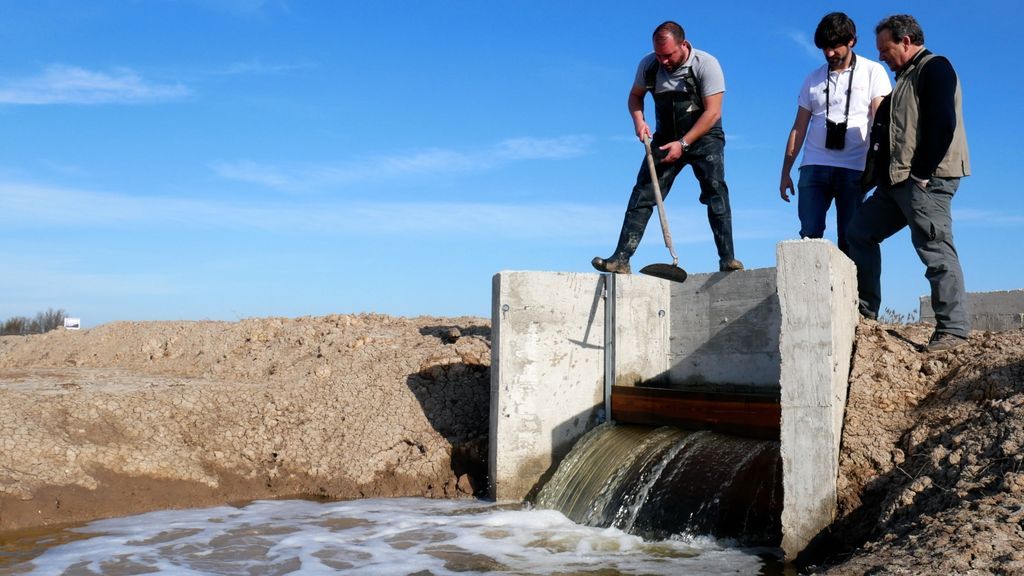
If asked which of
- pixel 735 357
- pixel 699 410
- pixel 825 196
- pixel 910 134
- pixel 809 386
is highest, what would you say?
pixel 910 134

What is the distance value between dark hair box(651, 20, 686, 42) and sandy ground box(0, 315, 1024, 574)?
98.0 inches

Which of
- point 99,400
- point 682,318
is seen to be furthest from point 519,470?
point 99,400

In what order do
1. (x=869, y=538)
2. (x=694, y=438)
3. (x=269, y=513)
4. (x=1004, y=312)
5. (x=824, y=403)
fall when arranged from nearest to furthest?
Answer: (x=869, y=538)
(x=824, y=403)
(x=694, y=438)
(x=269, y=513)
(x=1004, y=312)

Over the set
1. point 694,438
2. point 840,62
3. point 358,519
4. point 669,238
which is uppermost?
point 840,62

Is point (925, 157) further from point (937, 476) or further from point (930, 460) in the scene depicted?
point (937, 476)

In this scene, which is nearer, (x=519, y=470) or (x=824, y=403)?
(x=824, y=403)

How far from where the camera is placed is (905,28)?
5.69 meters

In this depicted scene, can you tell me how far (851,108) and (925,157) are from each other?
1036 millimetres

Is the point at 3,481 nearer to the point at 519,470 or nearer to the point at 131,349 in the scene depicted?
the point at 519,470

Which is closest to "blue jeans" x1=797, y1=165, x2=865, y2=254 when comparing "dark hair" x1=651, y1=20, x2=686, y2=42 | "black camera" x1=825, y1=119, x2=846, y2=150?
"black camera" x1=825, y1=119, x2=846, y2=150

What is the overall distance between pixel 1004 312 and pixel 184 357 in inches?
363

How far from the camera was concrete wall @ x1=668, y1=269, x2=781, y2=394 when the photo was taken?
261 inches

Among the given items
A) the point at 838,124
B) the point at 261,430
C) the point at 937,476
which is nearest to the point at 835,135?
the point at 838,124

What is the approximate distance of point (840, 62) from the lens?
21.1 ft
